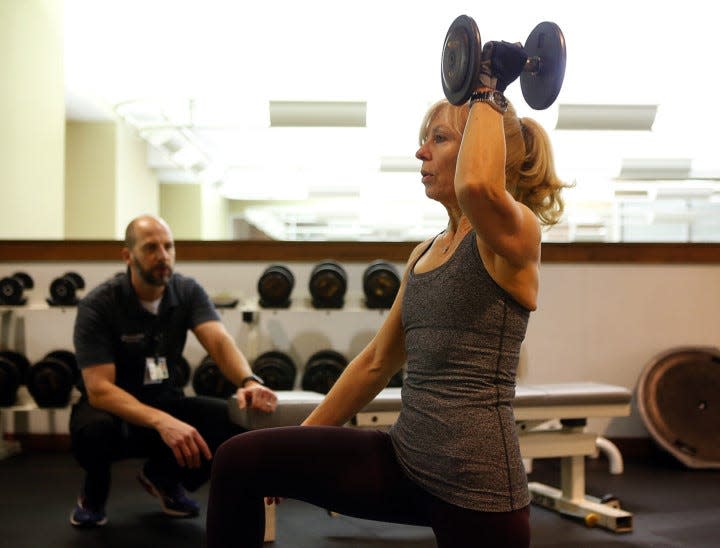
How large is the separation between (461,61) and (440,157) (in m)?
0.17

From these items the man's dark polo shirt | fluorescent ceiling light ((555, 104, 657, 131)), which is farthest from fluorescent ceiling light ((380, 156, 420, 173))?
→ the man's dark polo shirt

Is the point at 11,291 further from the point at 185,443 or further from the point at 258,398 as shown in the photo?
the point at 258,398

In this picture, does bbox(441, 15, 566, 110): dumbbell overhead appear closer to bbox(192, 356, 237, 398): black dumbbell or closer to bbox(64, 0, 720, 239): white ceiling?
bbox(192, 356, 237, 398): black dumbbell

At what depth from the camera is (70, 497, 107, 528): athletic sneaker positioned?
109 inches

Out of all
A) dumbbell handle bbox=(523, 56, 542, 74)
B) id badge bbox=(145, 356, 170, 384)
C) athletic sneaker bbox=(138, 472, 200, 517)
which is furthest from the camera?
athletic sneaker bbox=(138, 472, 200, 517)

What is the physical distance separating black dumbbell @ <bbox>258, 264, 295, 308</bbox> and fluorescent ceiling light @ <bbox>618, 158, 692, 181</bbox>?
3.96m

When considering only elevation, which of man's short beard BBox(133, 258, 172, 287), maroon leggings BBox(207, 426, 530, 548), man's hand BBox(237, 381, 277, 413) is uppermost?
man's short beard BBox(133, 258, 172, 287)

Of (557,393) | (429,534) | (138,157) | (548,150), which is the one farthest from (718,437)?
(138,157)

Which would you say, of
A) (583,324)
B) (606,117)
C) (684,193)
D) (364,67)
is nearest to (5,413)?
(583,324)

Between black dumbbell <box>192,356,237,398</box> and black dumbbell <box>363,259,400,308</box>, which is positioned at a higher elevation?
black dumbbell <box>363,259,400,308</box>

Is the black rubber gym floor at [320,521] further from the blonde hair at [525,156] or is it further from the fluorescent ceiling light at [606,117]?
the fluorescent ceiling light at [606,117]

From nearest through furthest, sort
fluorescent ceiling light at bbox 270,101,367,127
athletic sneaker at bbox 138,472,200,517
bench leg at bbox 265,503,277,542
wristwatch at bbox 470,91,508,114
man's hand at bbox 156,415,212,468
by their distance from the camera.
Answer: wristwatch at bbox 470,91,508,114, man's hand at bbox 156,415,212,468, bench leg at bbox 265,503,277,542, athletic sneaker at bbox 138,472,200,517, fluorescent ceiling light at bbox 270,101,367,127

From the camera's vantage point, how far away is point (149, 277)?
9.11 ft

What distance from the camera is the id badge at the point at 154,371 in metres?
2.76
